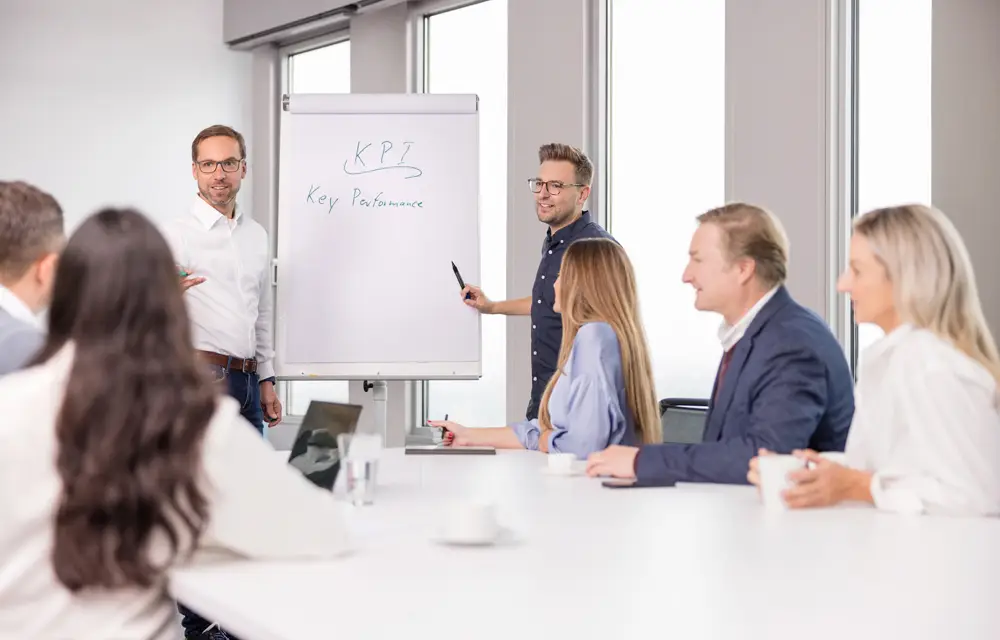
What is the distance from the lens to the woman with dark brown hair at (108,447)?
125cm

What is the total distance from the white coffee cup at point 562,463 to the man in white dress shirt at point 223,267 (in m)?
1.78

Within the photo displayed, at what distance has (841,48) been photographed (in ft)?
13.3

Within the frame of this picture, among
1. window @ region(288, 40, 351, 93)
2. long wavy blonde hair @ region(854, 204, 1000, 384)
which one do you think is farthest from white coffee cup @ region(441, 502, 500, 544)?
window @ region(288, 40, 351, 93)

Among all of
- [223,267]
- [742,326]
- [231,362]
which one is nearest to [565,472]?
[742,326]

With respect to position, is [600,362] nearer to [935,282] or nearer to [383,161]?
[935,282]

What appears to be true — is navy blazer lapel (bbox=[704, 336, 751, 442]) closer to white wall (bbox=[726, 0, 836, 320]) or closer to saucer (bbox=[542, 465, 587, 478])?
saucer (bbox=[542, 465, 587, 478])

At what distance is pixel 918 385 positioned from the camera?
6.25ft

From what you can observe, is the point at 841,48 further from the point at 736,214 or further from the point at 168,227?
the point at 168,227

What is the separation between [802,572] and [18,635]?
1036 mm

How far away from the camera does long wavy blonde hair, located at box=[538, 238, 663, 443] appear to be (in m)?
2.84

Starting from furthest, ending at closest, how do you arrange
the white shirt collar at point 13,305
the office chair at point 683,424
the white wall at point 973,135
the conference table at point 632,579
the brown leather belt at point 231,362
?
the brown leather belt at point 231,362 → the white wall at point 973,135 → the office chair at point 683,424 → the white shirt collar at point 13,305 → the conference table at point 632,579

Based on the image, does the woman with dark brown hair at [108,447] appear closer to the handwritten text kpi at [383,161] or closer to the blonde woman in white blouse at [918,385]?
the blonde woman in white blouse at [918,385]

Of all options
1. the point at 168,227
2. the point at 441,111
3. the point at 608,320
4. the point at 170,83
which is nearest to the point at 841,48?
the point at 441,111

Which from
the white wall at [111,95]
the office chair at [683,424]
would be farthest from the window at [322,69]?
the office chair at [683,424]
